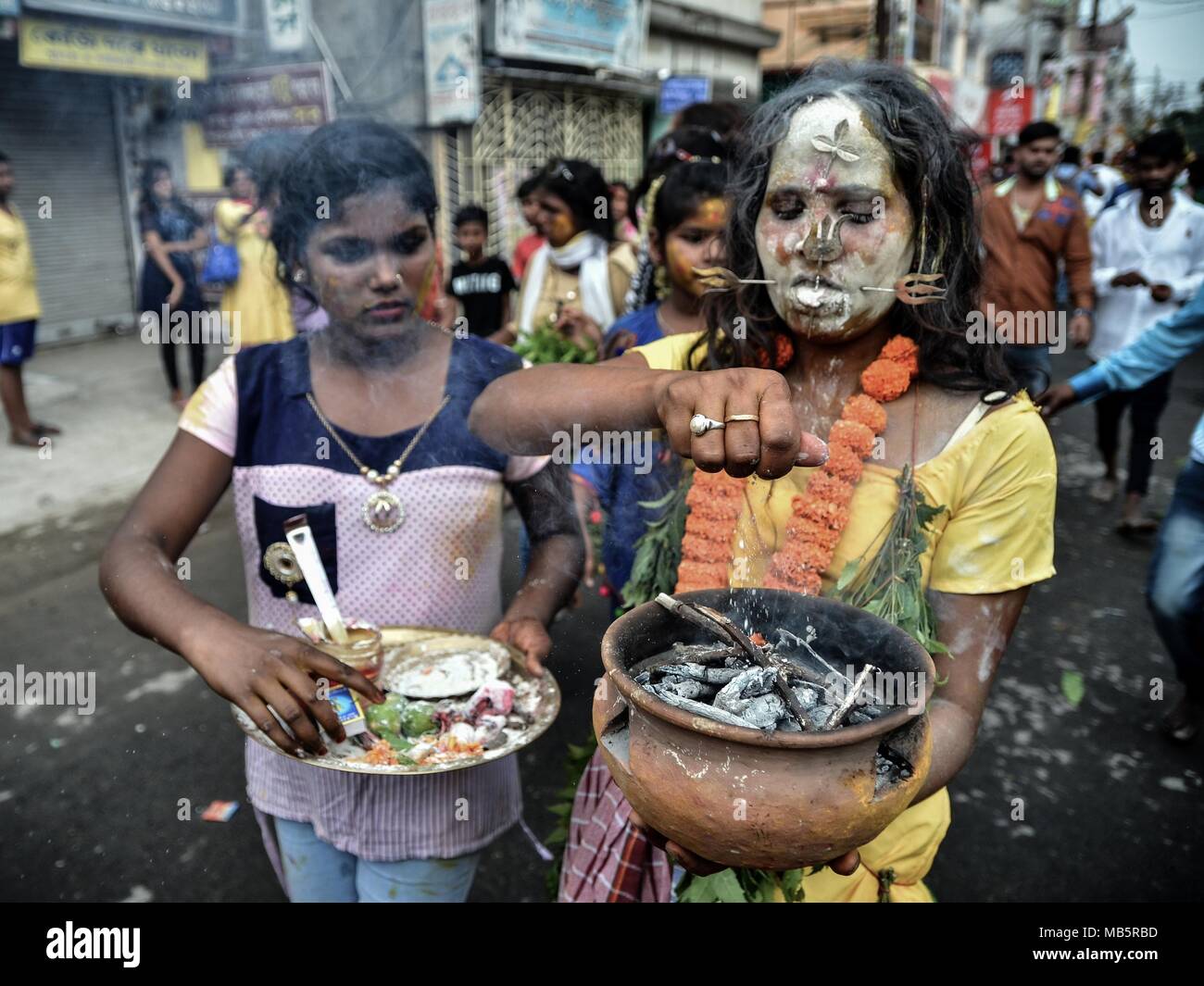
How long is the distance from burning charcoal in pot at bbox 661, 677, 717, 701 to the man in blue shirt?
2037 mm

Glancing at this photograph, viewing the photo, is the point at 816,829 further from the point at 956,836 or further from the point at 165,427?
the point at 165,427

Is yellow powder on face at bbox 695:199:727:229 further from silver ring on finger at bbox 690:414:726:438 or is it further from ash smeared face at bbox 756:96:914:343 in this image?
silver ring on finger at bbox 690:414:726:438

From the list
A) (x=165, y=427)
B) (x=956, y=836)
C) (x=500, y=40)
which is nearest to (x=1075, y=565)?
(x=956, y=836)

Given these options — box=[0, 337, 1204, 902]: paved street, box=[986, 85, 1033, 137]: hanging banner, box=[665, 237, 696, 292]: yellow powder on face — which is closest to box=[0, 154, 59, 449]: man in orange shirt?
box=[0, 337, 1204, 902]: paved street

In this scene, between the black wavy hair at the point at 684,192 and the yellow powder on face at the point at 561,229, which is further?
the yellow powder on face at the point at 561,229

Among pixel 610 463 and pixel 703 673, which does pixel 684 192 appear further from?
pixel 703 673

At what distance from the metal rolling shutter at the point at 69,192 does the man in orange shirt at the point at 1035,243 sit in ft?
25.4

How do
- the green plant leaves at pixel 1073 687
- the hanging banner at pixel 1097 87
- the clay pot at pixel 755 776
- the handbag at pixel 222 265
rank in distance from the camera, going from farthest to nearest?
the hanging banner at pixel 1097 87
the handbag at pixel 222 265
the green plant leaves at pixel 1073 687
the clay pot at pixel 755 776

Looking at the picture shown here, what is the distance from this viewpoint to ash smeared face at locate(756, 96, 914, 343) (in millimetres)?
1567

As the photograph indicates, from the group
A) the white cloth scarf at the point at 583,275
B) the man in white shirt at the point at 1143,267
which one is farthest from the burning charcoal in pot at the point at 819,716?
the man in white shirt at the point at 1143,267

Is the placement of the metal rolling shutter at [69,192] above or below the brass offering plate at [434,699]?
above

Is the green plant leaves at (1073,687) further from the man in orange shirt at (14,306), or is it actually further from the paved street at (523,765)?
the man in orange shirt at (14,306)

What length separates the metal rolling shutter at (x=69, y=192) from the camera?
8.73m

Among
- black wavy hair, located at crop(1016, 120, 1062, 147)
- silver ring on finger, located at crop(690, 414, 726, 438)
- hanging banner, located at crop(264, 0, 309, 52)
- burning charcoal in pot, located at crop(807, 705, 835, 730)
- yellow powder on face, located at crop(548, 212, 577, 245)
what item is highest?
hanging banner, located at crop(264, 0, 309, 52)
